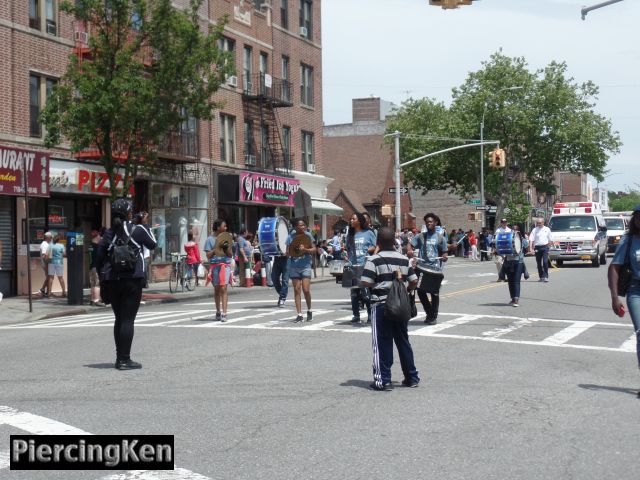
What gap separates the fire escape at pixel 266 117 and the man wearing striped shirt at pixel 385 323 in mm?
28592

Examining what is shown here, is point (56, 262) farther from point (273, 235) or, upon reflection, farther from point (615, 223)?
point (615, 223)

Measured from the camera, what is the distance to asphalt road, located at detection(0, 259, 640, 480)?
611 centimetres

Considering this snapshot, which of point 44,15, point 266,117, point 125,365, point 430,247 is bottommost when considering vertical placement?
point 125,365

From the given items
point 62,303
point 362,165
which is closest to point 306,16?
point 62,303

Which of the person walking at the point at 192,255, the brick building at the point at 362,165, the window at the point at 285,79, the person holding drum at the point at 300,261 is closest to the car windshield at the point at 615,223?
the window at the point at 285,79

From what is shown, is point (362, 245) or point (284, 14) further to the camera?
point (284, 14)

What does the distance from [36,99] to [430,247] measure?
1503 cm

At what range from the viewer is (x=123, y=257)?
1006cm

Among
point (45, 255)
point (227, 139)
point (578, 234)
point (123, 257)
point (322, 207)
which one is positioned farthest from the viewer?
point (322, 207)

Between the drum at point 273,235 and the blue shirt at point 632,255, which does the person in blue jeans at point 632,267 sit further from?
the drum at point 273,235

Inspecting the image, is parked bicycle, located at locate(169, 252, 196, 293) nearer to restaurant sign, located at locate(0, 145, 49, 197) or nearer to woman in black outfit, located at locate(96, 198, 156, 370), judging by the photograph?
restaurant sign, located at locate(0, 145, 49, 197)

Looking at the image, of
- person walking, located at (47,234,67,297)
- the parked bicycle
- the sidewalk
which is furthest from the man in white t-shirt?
the parked bicycle

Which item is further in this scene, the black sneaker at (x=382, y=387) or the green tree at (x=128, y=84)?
the green tree at (x=128, y=84)

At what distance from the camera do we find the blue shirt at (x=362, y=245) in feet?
47.5
